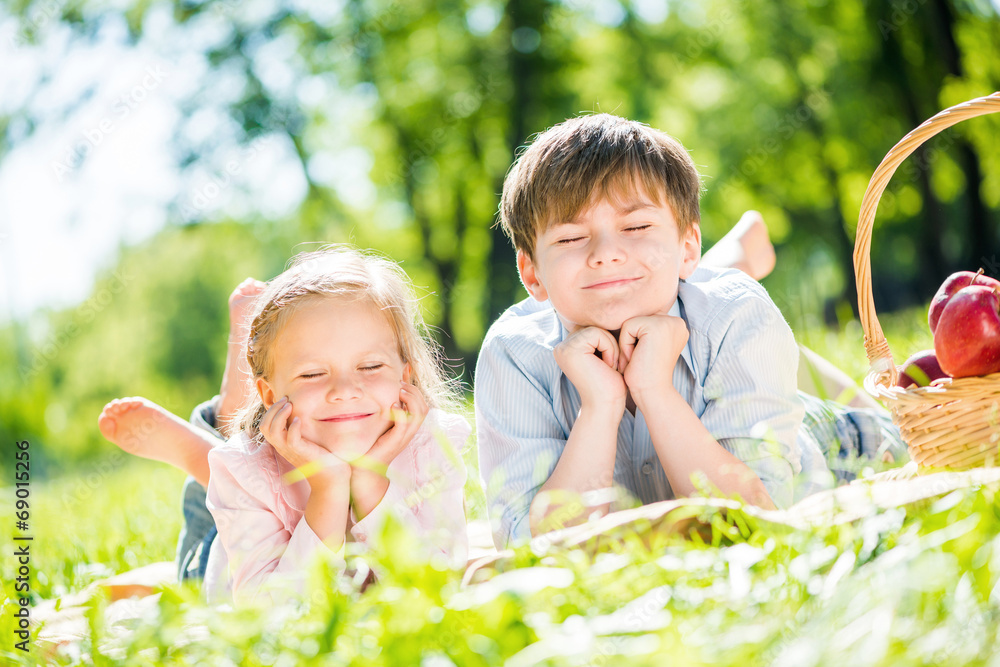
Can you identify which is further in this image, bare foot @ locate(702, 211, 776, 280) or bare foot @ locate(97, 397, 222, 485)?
bare foot @ locate(702, 211, 776, 280)

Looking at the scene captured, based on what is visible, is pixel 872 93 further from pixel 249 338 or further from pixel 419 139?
pixel 249 338

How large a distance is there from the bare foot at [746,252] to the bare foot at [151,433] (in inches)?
87.9

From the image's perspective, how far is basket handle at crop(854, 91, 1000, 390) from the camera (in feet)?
6.50

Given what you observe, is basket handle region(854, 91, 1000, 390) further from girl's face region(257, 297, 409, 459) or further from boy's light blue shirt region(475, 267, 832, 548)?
girl's face region(257, 297, 409, 459)

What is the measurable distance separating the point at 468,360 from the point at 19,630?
1360 centimetres

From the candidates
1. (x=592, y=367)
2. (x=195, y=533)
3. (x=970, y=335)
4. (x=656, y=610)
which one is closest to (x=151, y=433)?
(x=195, y=533)

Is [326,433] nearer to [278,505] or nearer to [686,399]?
[278,505]

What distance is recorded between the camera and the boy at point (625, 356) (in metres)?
1.96

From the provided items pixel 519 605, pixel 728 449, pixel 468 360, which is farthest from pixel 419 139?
pixel 519 605

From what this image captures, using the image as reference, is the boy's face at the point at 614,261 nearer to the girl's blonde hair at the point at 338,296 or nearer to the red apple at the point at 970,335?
the girl's blonde hair at the point at 338,296

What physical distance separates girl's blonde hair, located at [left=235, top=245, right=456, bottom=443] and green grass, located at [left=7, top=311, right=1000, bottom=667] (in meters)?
1.01

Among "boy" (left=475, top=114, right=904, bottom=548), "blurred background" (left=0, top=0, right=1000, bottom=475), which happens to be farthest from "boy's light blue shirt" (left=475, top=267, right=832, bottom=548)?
"blurred background" (left=0, top=0, right=1000, bottom=475)

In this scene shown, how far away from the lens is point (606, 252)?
6.56 feet

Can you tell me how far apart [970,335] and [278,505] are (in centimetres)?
181
